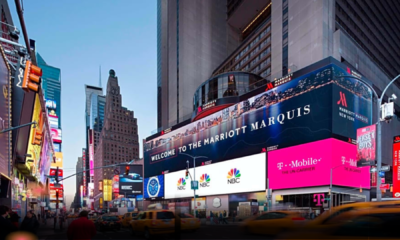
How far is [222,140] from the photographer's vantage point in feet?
181

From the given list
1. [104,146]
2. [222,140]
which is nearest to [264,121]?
[222,140]

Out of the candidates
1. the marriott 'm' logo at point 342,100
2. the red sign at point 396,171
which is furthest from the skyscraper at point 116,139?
the red sign at point 396,171

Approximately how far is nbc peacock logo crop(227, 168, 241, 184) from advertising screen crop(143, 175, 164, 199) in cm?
2473

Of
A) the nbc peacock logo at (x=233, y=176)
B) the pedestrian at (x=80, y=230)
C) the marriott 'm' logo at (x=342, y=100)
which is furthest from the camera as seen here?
the nbc peacock logo at (x=233, y=176)

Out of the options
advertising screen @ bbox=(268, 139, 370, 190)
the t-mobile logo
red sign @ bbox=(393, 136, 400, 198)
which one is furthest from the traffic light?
red sign @ bbox=(393, 136, 400, 198)

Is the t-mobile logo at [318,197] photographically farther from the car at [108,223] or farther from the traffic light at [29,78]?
the traffic light at [29,78]

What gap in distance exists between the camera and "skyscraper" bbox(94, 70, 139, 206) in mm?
166125

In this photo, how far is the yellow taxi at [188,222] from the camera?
4.60 metres

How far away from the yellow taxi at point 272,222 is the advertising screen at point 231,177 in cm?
3744

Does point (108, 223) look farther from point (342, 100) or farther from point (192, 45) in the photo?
point (192, 45)

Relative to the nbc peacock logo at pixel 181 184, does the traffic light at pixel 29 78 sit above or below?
above

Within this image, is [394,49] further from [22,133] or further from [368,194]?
[22,133]

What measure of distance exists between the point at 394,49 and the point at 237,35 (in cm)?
4922

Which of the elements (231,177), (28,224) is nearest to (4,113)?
(28,224)
